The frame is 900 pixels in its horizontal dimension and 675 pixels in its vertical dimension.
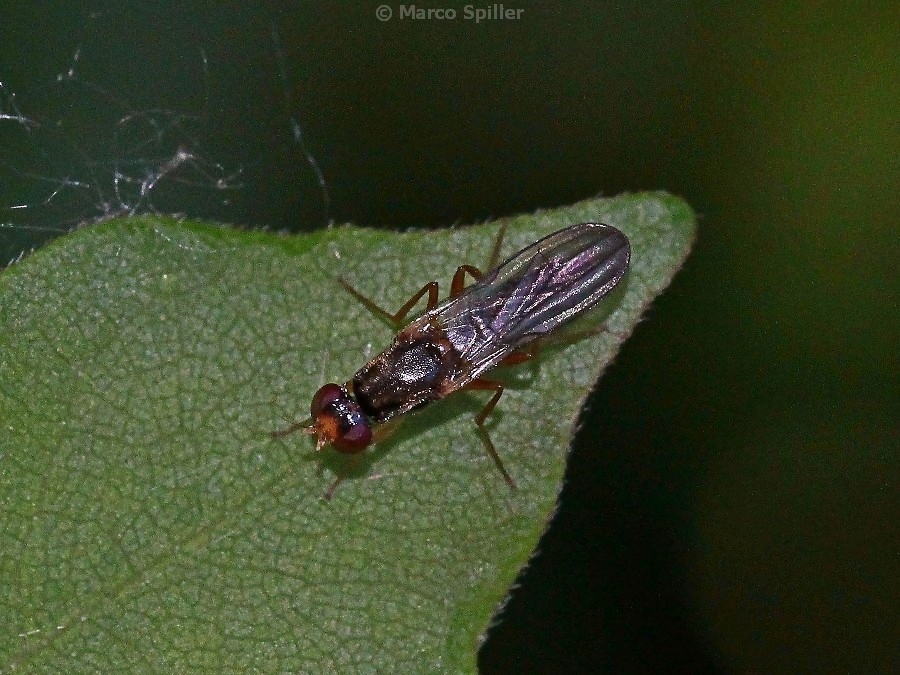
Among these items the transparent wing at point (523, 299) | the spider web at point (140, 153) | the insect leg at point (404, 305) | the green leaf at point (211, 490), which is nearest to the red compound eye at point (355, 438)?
the green leaf at point (211, 490)

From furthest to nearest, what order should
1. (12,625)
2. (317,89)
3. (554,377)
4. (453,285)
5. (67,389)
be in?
(317,89), (453,285), (554,377), (67,389), (12,625)

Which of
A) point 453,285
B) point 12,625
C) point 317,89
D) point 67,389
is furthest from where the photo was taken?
point 317,89

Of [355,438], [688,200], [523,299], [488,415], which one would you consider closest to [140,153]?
[523,299]

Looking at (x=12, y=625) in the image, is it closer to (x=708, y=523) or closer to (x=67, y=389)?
(x=67, y=389)

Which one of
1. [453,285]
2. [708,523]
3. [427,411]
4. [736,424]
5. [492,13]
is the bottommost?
[708,523]

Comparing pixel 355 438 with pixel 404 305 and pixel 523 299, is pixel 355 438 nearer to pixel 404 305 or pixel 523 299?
pixel 404 305

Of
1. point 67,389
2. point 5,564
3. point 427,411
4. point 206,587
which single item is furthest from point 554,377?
point 5,564

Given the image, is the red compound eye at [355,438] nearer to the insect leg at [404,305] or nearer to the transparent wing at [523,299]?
the insect leg at [404,305]
